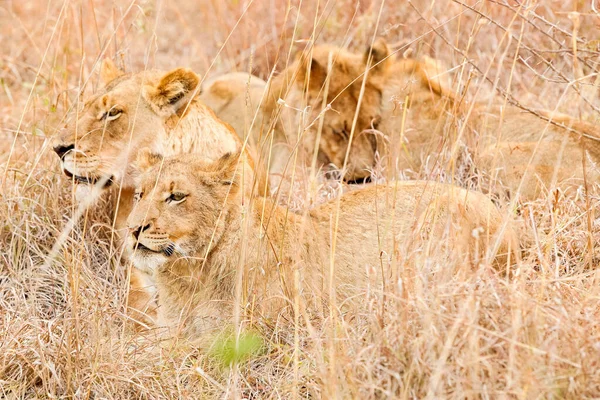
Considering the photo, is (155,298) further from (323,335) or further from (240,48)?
(240,48)

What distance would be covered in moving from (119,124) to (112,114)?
0.06 meters

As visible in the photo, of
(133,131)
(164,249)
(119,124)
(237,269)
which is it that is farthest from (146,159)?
(237,269)

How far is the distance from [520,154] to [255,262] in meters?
2.10

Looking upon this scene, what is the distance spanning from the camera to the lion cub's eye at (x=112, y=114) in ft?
14.7

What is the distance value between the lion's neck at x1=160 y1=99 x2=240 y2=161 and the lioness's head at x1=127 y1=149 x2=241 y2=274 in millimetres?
545

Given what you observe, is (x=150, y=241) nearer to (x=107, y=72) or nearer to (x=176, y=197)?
(x=176, y=197)

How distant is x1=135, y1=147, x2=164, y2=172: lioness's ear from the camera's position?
418cm

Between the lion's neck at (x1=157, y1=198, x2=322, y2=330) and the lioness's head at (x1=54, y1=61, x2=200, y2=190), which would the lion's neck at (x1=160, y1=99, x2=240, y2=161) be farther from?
the lion's neck at (x1=157, y1=198, x2=322, y2=330)

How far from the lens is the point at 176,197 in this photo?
12.7ft

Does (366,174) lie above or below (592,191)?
below

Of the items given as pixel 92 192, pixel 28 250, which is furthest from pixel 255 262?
pixel 28 250

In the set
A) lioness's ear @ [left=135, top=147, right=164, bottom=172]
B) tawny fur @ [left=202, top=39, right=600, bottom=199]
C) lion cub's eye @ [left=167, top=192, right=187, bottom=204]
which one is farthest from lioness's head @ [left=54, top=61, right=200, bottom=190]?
tawny fur @ [left=202, top=39, right=600, bottom=199]

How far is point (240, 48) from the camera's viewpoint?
26.4ft

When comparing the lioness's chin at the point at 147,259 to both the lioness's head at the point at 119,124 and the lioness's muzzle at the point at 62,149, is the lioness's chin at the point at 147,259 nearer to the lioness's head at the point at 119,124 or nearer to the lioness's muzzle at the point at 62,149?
the lioness's head at the point at 119,124
